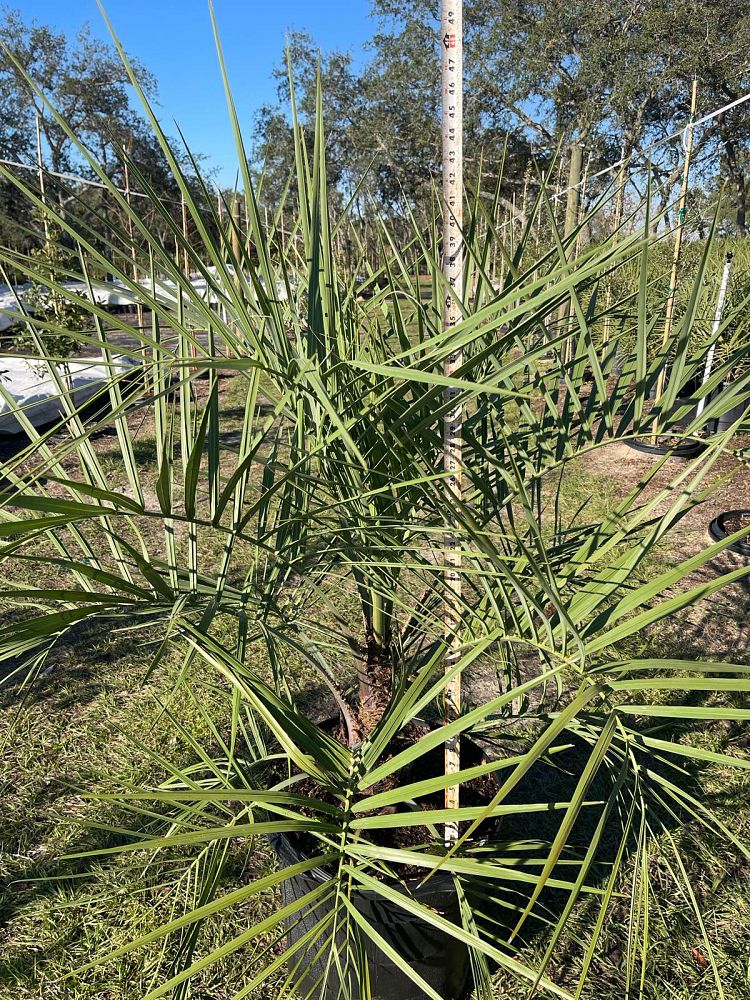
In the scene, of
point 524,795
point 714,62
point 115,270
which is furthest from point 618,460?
point 714,62

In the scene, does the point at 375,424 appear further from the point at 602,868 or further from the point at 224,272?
the point at 602,868

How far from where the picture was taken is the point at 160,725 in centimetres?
166

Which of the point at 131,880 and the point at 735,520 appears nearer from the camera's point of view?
the point at 131,880

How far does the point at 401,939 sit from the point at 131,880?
60cm

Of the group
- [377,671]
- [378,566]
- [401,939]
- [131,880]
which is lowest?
[131,880]

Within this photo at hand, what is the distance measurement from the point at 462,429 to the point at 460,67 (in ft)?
1.33

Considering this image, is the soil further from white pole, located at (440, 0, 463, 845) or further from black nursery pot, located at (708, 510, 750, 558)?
white pole, located at (440, 0, 463, 845)

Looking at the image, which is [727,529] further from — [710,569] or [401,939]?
[401,939]

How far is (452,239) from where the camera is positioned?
83cm

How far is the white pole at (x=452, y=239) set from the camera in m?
0.73

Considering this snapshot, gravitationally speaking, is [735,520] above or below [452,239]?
below

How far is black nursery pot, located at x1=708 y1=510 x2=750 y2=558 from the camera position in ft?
7.50

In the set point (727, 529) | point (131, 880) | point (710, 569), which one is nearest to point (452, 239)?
point (131, 880)

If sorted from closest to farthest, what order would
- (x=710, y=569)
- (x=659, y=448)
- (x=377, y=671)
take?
(x=377, y=671) → (x=710, y=569) → (x=659, y=448)
